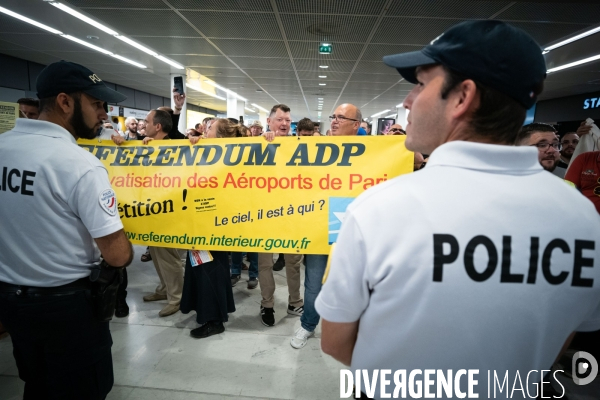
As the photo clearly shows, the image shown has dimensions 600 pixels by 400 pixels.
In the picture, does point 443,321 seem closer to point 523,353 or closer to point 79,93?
point 523,353

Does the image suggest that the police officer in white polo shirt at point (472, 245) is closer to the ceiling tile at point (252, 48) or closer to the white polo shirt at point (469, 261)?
the white polo shirt at point (469, 261)

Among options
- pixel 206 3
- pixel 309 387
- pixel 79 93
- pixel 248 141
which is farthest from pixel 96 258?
pixel 206 3

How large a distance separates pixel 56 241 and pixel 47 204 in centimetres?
17

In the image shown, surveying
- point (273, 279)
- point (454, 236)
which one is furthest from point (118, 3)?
point (454, 236)

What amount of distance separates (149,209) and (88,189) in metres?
1.53

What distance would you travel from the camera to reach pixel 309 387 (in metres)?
2.27

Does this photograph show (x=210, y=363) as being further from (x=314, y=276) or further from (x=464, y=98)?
(x=464, y=98)

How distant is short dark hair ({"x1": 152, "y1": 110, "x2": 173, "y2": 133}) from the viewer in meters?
3.23

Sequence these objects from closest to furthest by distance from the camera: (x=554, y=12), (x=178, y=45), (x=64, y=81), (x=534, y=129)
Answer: (x=64, y=81) < (x=534, y=129) < (x=554, y=12) < (x=178, y=45)

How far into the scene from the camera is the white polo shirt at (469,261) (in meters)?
0.61

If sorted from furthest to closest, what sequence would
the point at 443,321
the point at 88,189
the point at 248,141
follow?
the point at 248,141
the point at 88,189
the point at 443,321

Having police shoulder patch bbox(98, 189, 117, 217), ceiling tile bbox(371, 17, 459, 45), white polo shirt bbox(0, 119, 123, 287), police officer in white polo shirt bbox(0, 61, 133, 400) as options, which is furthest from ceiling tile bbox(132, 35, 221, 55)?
police shoulder patch bbox(98, 189, 117, 217)

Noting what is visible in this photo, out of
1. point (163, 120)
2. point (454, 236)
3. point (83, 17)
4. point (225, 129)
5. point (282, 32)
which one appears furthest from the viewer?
point (282, 32)

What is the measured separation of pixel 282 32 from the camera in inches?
233
